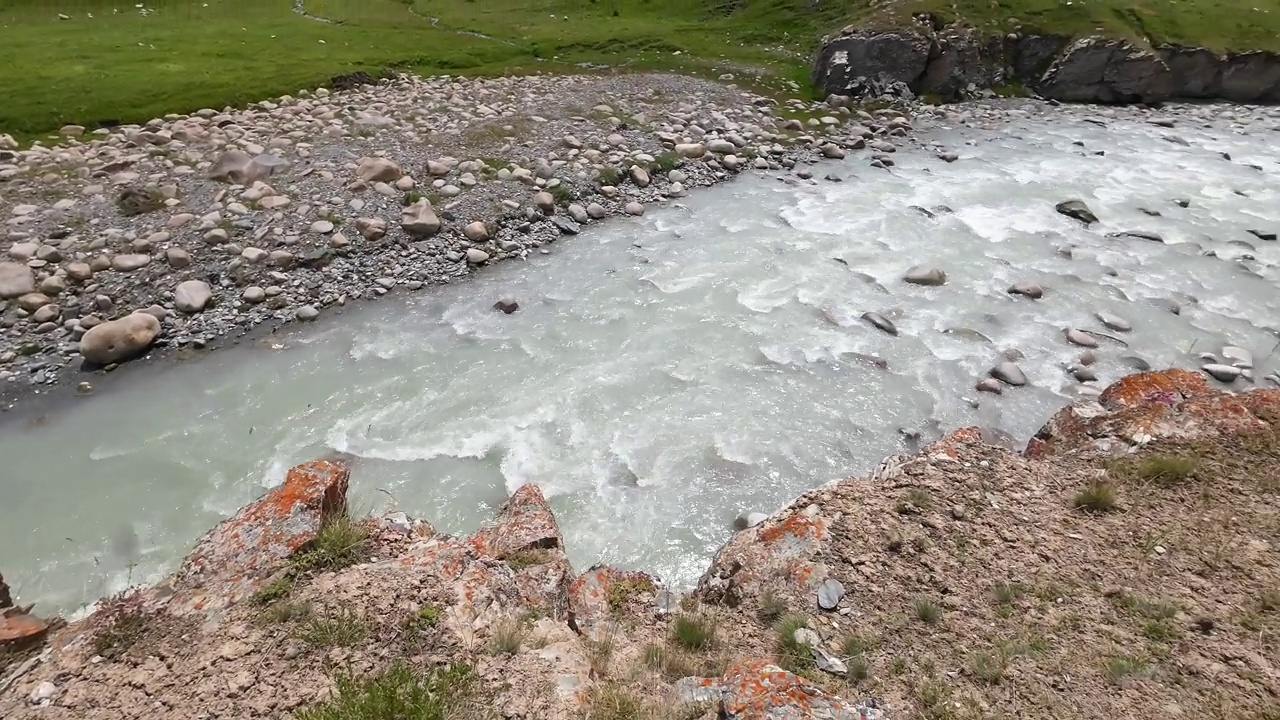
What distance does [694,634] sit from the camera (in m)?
5.86

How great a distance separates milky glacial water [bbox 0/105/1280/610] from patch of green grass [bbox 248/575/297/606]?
3770mm

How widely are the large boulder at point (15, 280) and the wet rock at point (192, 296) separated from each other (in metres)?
2.66

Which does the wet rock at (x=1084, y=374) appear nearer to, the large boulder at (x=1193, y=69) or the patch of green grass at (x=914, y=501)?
the patch of green grass at (x=914, y=501)

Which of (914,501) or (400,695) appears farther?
(914,501)

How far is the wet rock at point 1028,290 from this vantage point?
47.6 feet

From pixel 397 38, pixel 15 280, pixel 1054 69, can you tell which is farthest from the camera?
pixel 397 38

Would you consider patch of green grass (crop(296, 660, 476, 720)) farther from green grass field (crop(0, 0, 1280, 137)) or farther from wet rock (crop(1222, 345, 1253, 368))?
green grass field (crop(0, 0, 1280, 137))

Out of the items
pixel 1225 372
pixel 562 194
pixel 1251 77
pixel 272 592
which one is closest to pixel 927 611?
pixel 272 592

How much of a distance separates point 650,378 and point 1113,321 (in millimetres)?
9336

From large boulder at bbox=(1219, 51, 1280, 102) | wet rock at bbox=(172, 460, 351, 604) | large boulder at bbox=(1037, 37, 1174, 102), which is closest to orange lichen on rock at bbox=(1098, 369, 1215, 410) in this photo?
wet rock at bbox=(172, 460, 351, 604)

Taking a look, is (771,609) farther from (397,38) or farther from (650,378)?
(397,38)

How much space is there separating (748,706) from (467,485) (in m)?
6.47

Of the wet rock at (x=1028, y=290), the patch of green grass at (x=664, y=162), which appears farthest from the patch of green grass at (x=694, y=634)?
the patch of green grass at (x=664, y=162)

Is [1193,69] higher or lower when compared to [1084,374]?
higher
